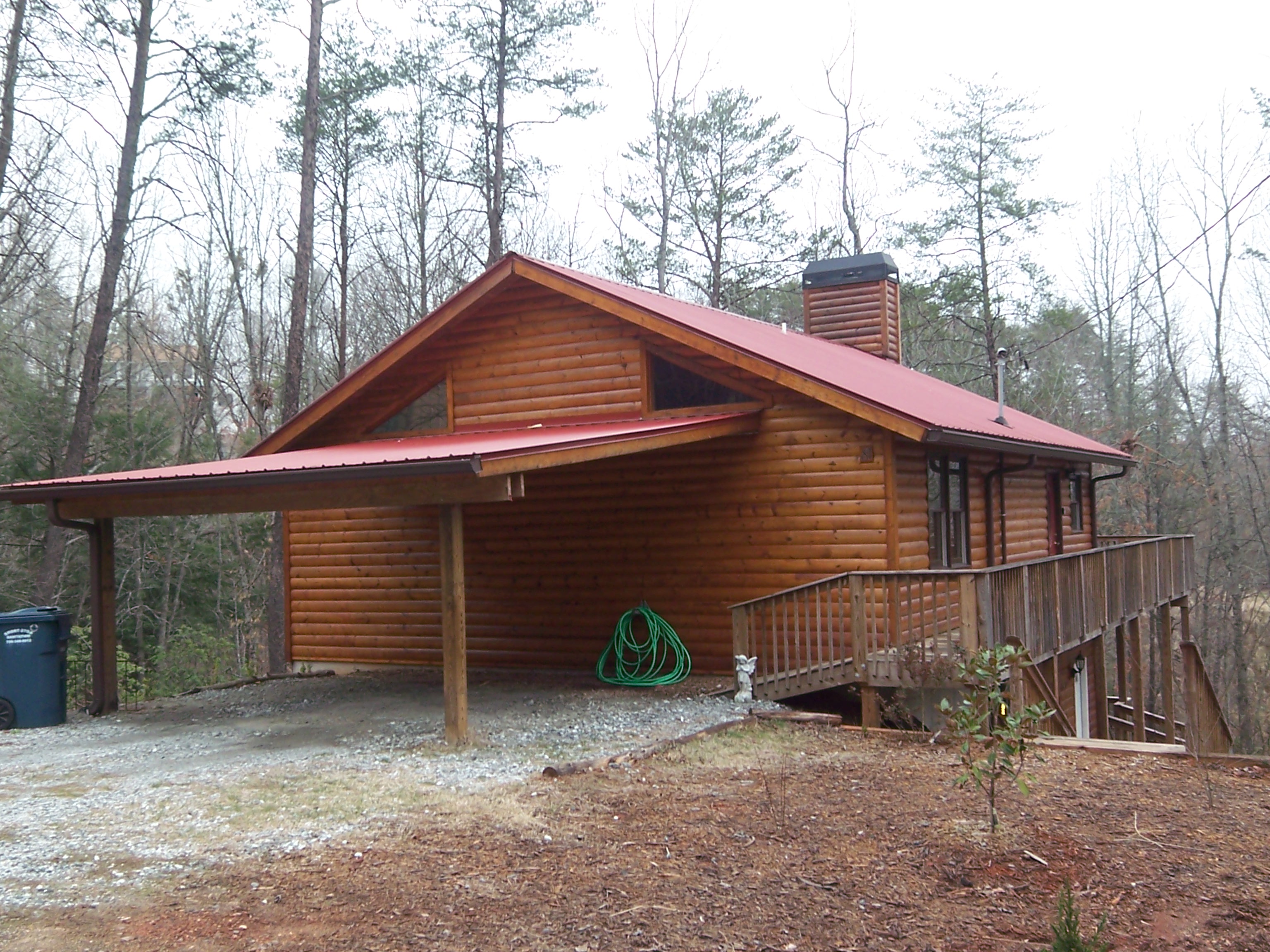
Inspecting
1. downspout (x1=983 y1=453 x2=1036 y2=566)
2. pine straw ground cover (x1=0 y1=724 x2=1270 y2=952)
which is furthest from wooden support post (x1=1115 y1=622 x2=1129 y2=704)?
pine straw ground cover (x1=0 y1=724 x2=1270 y2=952)

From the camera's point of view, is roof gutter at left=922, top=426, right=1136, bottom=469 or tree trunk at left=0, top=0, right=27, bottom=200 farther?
tree trunk at left=0, top=0, right=27, bottom=200

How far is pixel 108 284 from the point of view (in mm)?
16625

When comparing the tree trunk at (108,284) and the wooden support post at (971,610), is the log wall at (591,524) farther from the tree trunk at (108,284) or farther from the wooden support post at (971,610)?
the tree trunk at (108,284)

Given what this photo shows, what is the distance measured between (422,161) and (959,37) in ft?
38.4

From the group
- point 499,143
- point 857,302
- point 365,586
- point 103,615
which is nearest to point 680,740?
point 103,615

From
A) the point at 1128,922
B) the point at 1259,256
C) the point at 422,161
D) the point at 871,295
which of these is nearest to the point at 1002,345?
the point at 1259,256

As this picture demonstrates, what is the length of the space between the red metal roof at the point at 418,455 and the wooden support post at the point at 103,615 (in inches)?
29.1

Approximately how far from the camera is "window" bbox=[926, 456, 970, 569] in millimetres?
11938

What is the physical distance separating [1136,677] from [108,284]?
1560 cm

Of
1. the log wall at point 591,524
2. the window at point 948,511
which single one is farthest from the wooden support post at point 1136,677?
the window at point 948,511

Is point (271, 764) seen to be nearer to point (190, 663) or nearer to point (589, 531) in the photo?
point (589, 531)

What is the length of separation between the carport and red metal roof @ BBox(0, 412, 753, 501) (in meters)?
0.02

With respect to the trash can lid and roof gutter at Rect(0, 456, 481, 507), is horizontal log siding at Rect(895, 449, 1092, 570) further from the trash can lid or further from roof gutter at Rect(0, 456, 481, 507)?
the trash can lid

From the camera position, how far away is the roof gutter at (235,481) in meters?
7.86
